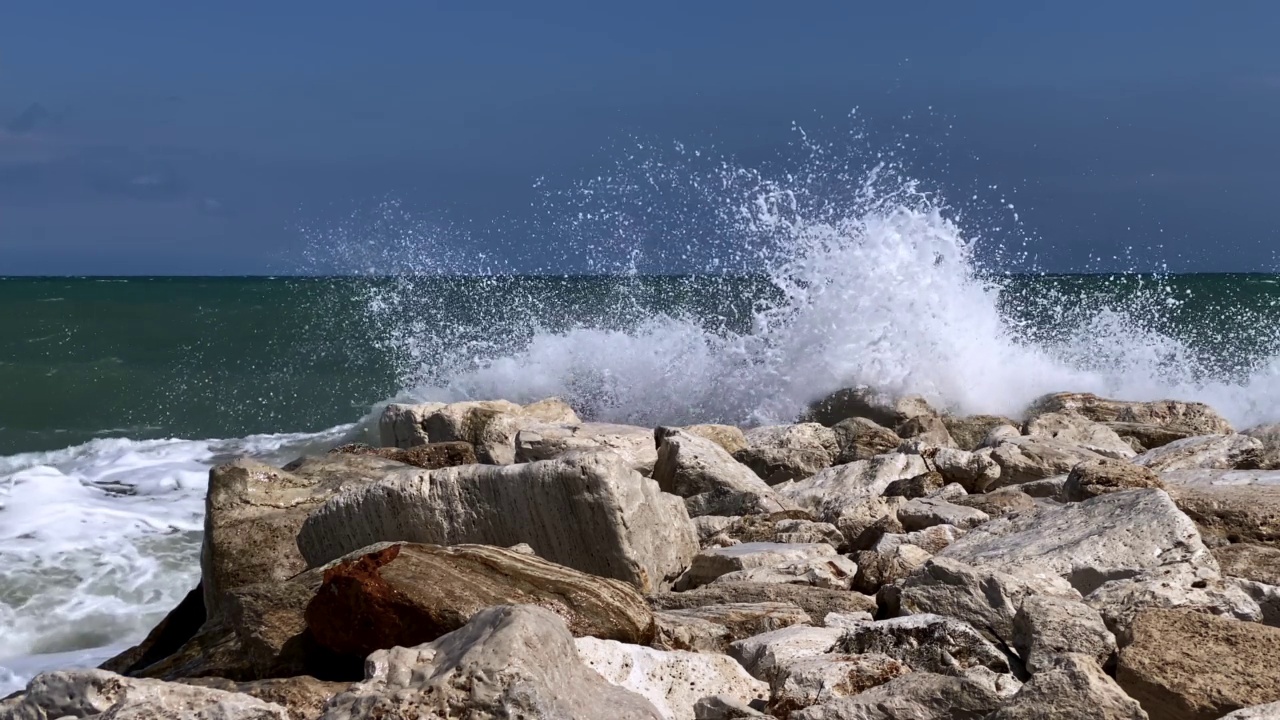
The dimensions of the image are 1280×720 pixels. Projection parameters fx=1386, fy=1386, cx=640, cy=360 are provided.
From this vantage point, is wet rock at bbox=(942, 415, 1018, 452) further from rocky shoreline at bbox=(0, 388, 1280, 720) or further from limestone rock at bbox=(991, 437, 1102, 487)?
rocky shoreline at bbox=(0, 388, 1280, 720)

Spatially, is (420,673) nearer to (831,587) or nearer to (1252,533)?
(831,587)

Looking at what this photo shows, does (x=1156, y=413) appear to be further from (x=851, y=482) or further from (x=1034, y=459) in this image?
(x=851, y=482)

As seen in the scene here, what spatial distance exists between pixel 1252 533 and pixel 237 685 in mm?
3509

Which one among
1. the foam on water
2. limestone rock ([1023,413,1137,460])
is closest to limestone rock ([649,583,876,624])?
the foam on water

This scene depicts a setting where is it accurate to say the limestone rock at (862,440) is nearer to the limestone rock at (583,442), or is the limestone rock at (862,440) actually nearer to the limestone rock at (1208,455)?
the limestone rock at (583,442)

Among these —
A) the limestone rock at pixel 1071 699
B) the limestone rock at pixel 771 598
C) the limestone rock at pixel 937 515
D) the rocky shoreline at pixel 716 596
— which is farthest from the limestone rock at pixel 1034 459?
the limestone rock at pixel 1071 699

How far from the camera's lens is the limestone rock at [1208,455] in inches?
256

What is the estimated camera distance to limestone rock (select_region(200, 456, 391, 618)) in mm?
4996

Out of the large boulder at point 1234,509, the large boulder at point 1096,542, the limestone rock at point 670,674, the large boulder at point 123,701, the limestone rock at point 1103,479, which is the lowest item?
the large boulder at point 123,701

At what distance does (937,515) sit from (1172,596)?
1708mm

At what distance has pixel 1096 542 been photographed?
170 inches

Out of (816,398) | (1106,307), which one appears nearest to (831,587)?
(816,398)

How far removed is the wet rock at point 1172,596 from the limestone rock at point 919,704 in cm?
72

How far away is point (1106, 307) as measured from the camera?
50.3 feet
